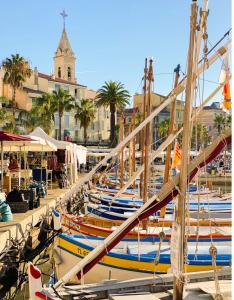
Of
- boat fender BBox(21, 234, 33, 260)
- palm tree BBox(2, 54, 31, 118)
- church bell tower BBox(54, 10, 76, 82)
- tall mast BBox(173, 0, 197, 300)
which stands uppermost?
church bell tower BBox(54, 10, 76, 82)

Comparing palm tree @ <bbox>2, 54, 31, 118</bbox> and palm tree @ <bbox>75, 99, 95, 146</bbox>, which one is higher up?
palm tree @ <bbox>2, 54, 31, 118</bbox>

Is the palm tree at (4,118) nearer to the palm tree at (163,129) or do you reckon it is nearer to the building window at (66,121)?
the building window at (66,121)

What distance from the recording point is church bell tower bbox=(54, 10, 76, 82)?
306ft

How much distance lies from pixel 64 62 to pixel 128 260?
284 feet

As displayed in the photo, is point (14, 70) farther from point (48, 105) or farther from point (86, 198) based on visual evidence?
point (86, 198)

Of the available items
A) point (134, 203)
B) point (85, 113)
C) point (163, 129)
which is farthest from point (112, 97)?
point (134, 203)

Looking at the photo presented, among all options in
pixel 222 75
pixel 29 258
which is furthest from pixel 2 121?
pixel 222 75

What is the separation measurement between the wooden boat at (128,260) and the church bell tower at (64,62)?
8387 centimetres

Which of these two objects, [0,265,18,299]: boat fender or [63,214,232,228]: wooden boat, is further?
[63,214,232,228]: wooden boat

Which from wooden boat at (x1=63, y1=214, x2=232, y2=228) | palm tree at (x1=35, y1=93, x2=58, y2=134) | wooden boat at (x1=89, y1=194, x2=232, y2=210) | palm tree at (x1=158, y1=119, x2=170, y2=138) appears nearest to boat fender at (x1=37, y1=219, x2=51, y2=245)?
wooden boat at (x1=63, y1=214, x2=232, y2=228)

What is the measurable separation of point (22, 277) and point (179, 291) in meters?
5.50

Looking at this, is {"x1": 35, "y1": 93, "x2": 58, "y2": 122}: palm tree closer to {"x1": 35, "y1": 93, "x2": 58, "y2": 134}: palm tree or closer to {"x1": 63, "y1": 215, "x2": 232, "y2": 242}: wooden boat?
{"x1": 35, "y1": 93, "x2": 58, "y2": 134}: palm tree

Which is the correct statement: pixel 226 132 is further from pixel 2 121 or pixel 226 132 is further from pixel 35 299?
pixel 2 121

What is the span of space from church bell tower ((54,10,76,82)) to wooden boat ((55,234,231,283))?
8387 cm
